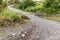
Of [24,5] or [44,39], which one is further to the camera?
[24,5]

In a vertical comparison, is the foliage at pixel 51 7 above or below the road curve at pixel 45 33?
below

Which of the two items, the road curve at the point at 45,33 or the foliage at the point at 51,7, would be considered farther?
the foliage at the point at 51,7

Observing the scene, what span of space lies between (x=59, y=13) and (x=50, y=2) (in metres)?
3.38

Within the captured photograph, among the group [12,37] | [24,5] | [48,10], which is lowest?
[24,5]

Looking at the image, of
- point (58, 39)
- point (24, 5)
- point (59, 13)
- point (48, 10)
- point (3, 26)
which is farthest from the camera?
point (24, 5)

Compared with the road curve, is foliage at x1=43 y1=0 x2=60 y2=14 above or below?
below

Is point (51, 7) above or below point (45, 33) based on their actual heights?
below

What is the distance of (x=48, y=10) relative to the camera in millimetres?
22516

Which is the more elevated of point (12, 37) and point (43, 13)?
point (12, 37)

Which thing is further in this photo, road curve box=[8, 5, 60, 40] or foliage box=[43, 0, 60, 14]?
foliage box=[43, 0, 60, 14]

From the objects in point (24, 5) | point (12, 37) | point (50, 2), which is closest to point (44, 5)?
point (50, 2)

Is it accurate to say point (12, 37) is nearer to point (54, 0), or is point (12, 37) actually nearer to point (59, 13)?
point (59, 13)

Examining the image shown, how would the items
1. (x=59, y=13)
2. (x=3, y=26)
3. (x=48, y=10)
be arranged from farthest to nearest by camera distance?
(x=48, y=10), (x=59, y=13), (x=3, y=26)

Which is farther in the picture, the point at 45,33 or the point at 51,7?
the point at 51,7
